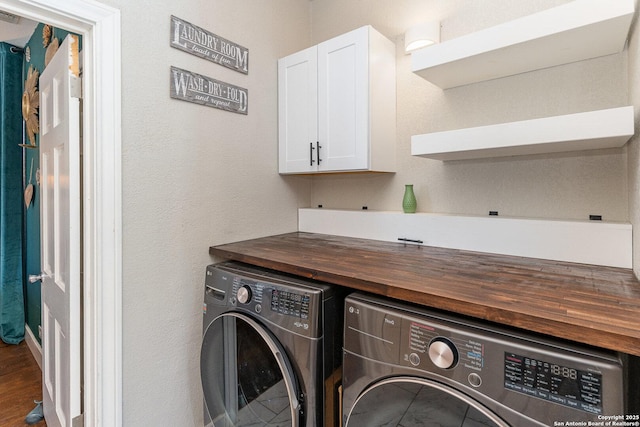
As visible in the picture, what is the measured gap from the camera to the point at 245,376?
1.36 meters

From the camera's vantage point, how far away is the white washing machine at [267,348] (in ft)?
3.52

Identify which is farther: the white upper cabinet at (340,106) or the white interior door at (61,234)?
the white upper cabinet at (340,106)

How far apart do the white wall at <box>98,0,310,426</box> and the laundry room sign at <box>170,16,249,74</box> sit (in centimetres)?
3

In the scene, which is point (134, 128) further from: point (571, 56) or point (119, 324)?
point (571, 56)

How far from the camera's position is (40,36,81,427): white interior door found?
1256mm

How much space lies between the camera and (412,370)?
2.80ft

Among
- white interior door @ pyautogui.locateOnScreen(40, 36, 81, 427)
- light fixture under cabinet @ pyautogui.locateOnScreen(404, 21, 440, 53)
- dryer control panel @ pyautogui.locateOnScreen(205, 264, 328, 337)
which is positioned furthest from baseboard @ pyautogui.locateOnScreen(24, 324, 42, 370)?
light fixture under cabinet @ pyautogui.locateOnScreen(404, 21, 440, 53)

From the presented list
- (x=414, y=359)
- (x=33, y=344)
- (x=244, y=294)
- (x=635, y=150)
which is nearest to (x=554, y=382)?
(x=414, y=359)

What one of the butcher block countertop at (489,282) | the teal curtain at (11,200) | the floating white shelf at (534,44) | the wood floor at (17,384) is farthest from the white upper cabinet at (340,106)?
the teal curtain at (11,200)

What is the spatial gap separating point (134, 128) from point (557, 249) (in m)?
1.83

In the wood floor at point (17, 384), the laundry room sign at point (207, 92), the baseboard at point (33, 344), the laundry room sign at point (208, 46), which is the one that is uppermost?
the laundry room sign at point (208, 46)

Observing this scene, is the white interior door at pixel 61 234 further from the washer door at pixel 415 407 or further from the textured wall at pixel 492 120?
the textured wall at pixel 492 120

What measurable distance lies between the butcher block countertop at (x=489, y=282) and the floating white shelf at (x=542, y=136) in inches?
18.3

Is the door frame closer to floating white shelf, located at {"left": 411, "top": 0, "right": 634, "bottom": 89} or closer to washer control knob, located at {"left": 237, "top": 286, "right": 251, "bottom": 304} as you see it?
washer control knob, located at {"left": 237, "top": 286, "right": 251, "bottom": 304}
